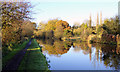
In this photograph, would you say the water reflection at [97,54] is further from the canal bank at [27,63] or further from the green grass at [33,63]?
the canal bank at [27,63]

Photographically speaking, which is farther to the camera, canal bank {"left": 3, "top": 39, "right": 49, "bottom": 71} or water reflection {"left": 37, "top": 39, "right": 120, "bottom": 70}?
water reflection {"left": 37, "top": 39, "right": 120, "bottom": 70}

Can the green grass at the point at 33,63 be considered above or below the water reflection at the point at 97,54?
above

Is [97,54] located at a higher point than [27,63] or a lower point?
lower

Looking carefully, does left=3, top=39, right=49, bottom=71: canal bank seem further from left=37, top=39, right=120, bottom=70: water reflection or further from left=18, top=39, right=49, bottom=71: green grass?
left=37, top=39, right=120, bottom=70: water reflection

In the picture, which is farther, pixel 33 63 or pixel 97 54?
pixel 97 54

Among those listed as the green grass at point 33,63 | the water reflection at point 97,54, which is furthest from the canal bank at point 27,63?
the water reflection at point 97,54

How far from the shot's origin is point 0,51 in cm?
1021

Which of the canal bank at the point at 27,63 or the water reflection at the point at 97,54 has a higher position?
the canal bank at the point at 27,63

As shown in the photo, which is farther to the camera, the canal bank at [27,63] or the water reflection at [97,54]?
the water reflection at [97,54]

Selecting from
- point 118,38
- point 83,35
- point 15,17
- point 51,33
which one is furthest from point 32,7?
point 51,33

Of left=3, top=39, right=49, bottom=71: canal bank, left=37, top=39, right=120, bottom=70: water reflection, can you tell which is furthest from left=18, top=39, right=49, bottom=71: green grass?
left=37, top=39, right=120, bottom=70: water reflection

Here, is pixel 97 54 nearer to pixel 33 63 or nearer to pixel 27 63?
pixel 33 63

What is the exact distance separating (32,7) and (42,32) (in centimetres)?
5818

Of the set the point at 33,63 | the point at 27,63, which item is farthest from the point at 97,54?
the point at 27,63
